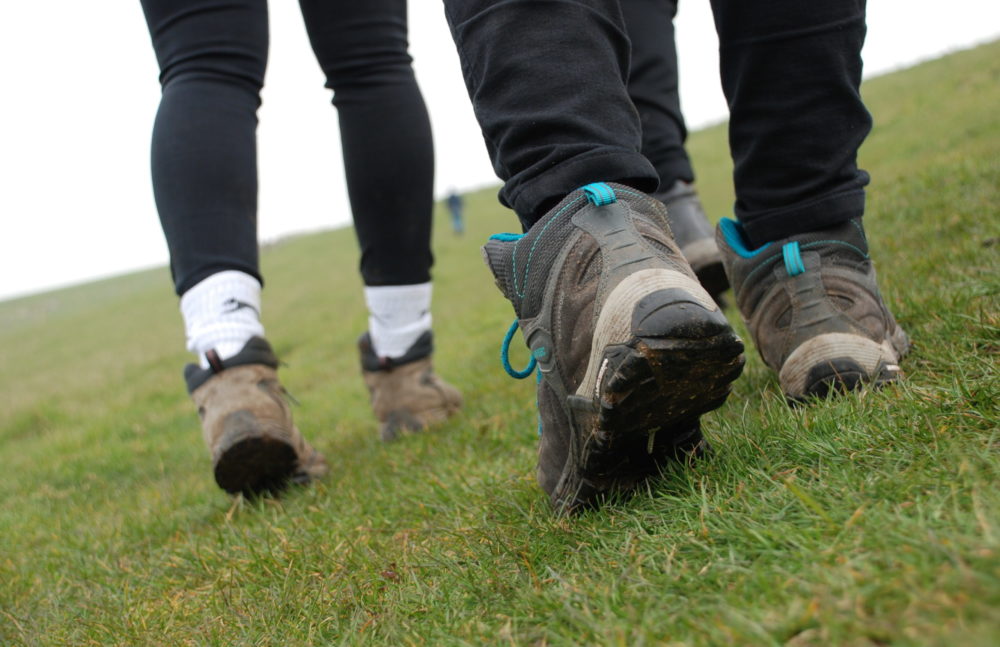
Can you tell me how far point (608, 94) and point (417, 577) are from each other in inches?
37.9

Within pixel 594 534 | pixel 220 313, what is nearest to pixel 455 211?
pixel 220 313

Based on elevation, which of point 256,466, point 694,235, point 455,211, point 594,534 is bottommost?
point 455,211

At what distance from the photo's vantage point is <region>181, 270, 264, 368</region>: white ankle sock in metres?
2.07

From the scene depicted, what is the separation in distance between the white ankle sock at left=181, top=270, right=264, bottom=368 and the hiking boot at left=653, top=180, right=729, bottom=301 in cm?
151

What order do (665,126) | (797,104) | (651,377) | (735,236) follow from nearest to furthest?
(651,377)
(797,104)
(735,236)
(665,126)

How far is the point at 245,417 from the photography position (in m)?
2.04

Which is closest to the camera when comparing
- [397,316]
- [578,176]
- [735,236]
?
[578,176]

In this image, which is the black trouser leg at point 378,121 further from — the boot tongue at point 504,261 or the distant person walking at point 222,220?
the boot tongue at point 504,261

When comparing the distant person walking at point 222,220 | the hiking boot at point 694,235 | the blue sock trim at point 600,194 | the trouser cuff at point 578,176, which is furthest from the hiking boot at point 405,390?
the blue sock trim at point 600,194

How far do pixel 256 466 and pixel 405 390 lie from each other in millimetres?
829

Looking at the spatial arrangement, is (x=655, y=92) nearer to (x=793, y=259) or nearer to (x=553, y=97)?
(x=793, y=259)

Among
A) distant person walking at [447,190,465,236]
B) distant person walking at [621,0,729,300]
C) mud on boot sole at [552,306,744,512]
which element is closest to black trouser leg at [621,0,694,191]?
distant person walking at [621,0,729,300]

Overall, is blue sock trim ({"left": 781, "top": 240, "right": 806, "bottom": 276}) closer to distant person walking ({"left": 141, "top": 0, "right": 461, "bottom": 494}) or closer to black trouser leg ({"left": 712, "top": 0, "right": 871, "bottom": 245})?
black trouser leg ({"left": 712, "top": 0, "right": 871, "bottom": 245})

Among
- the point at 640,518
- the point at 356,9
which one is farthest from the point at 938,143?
the point at 640,518
